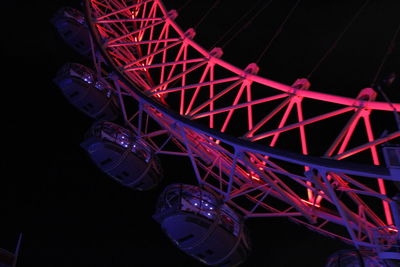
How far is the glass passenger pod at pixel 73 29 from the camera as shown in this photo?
2233 centimetres

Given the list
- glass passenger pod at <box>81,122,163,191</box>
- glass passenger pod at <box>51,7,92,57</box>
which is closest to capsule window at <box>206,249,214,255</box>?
glass passenger pod at <box>81,122,163,191</box>

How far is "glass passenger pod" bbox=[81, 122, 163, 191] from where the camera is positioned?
53.7 ft

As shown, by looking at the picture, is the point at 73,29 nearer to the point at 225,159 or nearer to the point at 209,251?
the point at 225,159

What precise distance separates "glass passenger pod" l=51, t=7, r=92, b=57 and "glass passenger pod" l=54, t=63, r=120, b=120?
287 cm

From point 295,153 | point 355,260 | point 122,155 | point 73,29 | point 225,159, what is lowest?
point 355,260

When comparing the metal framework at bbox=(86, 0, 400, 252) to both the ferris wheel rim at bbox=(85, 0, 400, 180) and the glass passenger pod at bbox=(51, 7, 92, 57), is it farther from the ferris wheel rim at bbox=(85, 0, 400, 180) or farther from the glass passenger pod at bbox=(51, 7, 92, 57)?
the glass passenger pod at bbox=(51, 7, 92, 57)

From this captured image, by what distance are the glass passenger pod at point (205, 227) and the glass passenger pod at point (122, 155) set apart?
320 centimetres

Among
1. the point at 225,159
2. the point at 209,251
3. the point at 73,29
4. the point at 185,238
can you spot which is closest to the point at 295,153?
the point at 209,251

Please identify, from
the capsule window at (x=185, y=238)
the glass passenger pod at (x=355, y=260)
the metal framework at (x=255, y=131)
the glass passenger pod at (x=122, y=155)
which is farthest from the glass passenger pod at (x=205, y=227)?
the glass passenger pod at (x=122, y=155)

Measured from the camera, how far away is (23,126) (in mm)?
26391

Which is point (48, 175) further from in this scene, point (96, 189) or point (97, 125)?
point (97, 125)

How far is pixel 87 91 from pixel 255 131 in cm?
743

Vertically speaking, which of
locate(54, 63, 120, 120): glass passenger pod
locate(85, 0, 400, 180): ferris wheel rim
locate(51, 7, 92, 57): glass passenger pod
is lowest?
locate(85, 0, 400, 180): ferris wheel rim

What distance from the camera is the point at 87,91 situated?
19.4m
